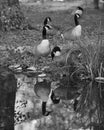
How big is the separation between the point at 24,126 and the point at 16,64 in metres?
3.80

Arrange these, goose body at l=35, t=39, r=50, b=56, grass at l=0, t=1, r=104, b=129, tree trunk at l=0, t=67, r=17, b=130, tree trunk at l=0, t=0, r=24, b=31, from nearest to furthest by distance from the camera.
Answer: tree trunk at l=0, t=67, r=17, b=130, grass at l=0, t=1, r=104, b=129, goose body at l=35, t=39, r=50, b=56, tree trunk at l=0, t=0, r=24, b=31

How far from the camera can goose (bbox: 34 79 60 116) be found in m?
7.45

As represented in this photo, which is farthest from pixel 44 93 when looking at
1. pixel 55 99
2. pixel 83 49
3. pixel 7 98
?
pixel 83 49

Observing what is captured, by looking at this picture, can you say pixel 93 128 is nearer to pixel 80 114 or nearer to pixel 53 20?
pixel 80 114

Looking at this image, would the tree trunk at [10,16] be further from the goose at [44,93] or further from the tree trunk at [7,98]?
the goose at [44,93]

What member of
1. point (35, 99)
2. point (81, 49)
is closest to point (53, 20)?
point (81, 49)

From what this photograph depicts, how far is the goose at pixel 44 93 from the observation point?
7454 millimetres

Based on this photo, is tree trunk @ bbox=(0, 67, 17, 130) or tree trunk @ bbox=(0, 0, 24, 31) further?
tree trunk @ bbox=(0, 0, 24, 31)

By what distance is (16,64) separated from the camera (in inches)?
394

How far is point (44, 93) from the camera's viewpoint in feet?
26.6

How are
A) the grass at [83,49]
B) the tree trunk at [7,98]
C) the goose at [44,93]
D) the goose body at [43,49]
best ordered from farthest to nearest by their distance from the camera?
the goose body at [43,49], the grass at [83,49], the goose at [44,93], the tree trunk at [7,98]

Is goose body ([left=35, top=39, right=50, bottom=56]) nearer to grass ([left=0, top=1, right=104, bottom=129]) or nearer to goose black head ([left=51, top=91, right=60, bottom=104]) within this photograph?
grass ([left=0, top=1, right=104, bottom=129])

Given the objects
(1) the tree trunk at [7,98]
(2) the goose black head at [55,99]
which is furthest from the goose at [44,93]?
(1) the tree trunk at [7,98]

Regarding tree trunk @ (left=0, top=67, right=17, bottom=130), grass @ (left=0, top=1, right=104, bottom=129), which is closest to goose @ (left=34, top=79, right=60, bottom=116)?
grass @ (left=0, top=1, right=104, bottom=129)
